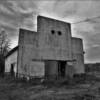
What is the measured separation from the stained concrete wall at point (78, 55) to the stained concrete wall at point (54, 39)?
3.03 ft

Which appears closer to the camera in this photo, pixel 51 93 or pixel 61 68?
pixel 51 93

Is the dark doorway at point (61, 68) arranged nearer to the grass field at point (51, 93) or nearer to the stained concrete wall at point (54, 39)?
the stained concrete wall at point (54, 39)

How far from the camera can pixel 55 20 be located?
1447cm

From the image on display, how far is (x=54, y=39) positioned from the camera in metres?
14.0

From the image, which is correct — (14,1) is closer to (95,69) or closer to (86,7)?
(86,7)

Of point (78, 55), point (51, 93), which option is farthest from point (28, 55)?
point (78, 55)

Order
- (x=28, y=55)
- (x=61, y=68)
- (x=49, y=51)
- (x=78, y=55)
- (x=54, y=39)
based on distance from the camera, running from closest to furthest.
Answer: (x=28, y=55), (x=49, y=51), (x=54, y=39), (x=61, y=68), (x=78, y=55)

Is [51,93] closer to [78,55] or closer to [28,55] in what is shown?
[28,55]

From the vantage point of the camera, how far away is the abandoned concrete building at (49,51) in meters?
11.9

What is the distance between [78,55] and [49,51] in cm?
486

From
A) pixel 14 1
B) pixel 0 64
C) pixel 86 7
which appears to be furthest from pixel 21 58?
pixel 0 64

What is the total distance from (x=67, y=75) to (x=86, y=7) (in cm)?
845

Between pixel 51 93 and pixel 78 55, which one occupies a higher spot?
pixel 78 55

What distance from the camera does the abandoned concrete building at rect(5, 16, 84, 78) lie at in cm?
1188
